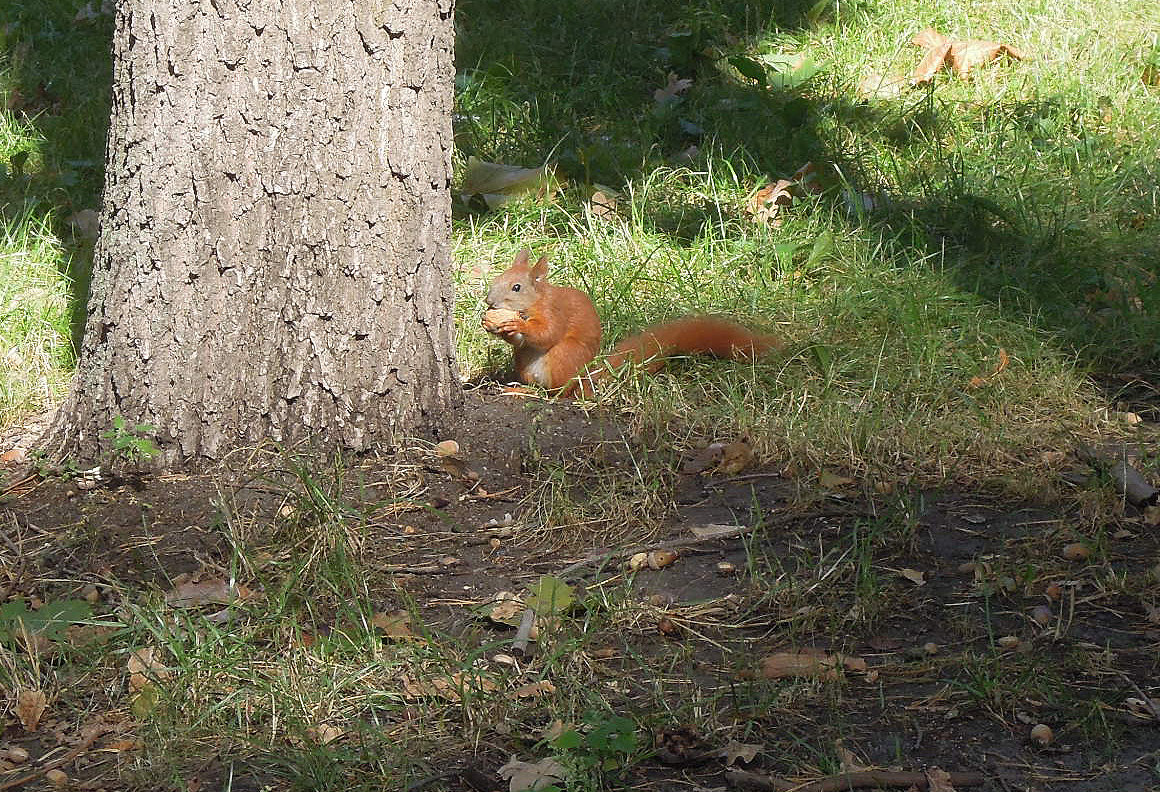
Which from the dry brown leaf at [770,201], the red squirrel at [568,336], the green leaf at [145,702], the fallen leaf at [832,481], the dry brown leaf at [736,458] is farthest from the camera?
the dry brown leaf at [770,201]

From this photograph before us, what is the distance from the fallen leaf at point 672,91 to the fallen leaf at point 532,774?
409cm

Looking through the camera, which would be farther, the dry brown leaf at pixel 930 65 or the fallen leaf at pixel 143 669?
the dry brown leaf at pixel 930 65

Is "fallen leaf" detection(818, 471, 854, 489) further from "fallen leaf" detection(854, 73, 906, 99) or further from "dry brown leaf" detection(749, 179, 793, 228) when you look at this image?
"fallen leaf" detection(854, 73, 906, 99)

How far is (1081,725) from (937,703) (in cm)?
27

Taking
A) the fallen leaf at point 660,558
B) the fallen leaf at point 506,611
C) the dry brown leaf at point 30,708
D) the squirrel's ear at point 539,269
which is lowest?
the dry brown leaf at point 30,708

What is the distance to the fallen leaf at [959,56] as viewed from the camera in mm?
5777

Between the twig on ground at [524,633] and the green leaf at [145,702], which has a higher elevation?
the twig on ground at [524,633]

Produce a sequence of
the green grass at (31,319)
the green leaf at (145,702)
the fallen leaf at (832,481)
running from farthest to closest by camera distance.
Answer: the green grass at (31,319), the fallen leaf at (832,481), the green leaf at (145,702)

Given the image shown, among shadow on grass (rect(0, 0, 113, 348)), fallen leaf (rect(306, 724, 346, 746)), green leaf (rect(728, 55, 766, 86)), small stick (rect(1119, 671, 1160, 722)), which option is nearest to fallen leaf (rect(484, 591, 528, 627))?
fallen leaf (rect(306, 724, 346, 746))

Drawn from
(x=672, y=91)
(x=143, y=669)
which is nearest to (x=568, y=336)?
(x=143, y=669)

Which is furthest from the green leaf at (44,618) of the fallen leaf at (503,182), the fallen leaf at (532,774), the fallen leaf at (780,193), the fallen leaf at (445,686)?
the fallen leaf at (780,193)

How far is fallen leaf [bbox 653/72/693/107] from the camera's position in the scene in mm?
5914

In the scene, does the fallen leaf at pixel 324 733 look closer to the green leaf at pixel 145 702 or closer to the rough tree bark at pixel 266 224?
the green leaf at pixel 145 702

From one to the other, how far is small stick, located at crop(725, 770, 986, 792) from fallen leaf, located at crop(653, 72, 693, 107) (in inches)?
162
